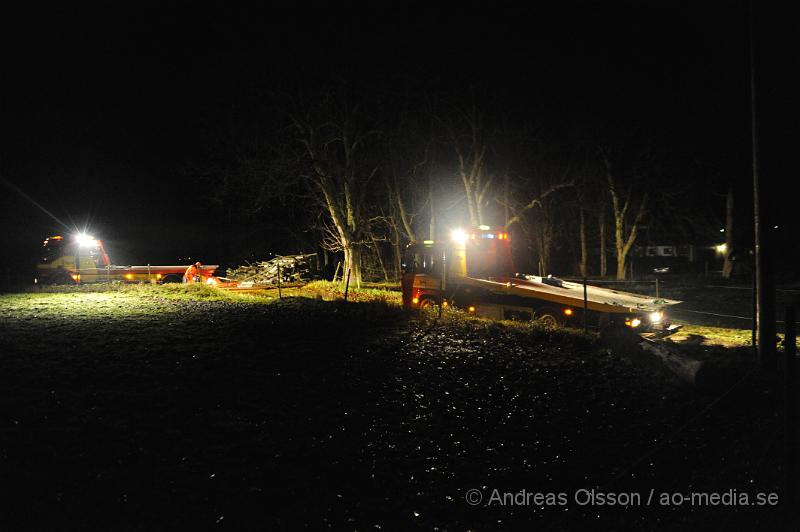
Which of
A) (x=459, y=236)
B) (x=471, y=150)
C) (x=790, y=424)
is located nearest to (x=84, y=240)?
(x=471, y=150)

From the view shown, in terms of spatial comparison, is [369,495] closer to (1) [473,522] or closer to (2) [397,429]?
(1) [473,522]

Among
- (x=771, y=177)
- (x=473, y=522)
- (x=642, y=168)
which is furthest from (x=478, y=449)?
(x=642, y=168)

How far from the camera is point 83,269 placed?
2550 cm

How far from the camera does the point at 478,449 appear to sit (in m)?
5.18

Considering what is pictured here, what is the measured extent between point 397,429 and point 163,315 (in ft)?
36.8

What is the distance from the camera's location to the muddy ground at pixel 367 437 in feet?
13.1

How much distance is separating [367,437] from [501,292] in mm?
7565

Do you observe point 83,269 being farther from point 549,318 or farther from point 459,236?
point 549,318

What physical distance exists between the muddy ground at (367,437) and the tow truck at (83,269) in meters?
16.3

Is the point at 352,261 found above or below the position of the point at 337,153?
below

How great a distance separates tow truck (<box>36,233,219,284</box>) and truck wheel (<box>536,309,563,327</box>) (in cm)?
1805

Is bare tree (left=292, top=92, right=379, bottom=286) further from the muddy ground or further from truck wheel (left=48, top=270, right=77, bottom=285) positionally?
the muddy ground

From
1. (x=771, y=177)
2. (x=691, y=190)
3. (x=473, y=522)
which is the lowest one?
(x=473, y=522)

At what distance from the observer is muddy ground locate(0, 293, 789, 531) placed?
399 centimetres
